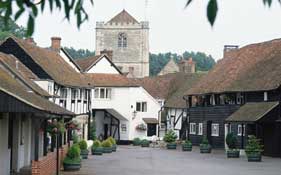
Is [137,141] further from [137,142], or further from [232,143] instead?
[232,143]

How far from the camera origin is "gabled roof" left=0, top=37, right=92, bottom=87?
44.8 metres

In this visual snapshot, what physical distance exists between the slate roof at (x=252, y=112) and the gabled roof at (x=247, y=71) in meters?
1.13

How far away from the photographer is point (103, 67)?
70.8 meters

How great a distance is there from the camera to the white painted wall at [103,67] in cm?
7012

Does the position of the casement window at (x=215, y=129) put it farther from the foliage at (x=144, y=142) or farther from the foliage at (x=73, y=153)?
the foliage at (x=73, y=153)

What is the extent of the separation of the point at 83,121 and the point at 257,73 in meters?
16.4

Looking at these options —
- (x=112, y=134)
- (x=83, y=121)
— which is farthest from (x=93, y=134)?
(x=112, y=134)

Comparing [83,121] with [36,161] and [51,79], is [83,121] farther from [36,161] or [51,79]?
[36,161]

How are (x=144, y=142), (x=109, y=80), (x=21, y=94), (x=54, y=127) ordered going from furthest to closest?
(x=109, y=80), (x=144, y=142), (x=54, y=127), (x=21, y=94)

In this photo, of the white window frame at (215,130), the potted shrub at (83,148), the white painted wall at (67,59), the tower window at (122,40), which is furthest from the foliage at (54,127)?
the tower window at (122,40)

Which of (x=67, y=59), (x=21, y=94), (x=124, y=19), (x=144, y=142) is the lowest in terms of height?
(x=144, y=142)

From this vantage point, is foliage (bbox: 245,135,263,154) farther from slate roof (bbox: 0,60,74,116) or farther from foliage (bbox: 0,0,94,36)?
foliage (bbox: 0,0,94,36)

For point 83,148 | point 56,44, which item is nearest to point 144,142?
point 56,44

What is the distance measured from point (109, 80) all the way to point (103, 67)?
6.01 feet
